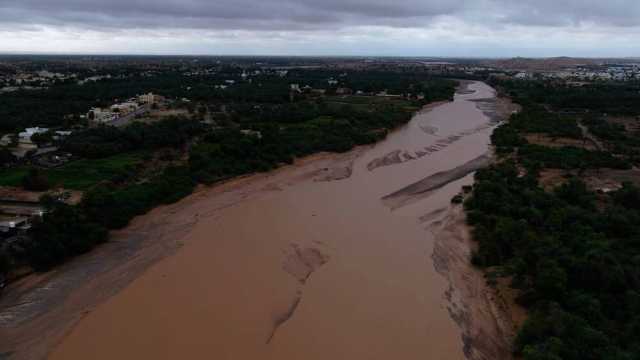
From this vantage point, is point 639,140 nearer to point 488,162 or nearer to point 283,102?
point 488,162

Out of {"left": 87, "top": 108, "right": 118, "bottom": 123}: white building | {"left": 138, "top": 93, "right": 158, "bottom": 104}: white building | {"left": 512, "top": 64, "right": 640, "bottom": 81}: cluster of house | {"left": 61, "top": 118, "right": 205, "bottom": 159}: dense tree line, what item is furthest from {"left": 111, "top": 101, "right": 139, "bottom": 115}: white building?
{"left": 512, "top": 64, "right": 640, "bottom": 81}: cluster of house

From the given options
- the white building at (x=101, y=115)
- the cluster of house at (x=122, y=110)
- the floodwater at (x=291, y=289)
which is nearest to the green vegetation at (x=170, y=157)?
the floodwater at (x=291, y=289)

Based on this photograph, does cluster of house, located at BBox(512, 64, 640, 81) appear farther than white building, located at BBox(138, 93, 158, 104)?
Yes

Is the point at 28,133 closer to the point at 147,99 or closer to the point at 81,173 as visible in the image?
the point at 81,173

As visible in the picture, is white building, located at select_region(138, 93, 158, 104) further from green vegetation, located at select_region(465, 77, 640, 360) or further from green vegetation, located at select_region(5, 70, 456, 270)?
green vegetation, located at select_region(465, 77, 640, 360)

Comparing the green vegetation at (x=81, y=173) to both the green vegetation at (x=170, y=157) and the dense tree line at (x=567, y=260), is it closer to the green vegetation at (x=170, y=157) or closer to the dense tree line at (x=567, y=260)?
the green vegetation at (x=170, y=157)
